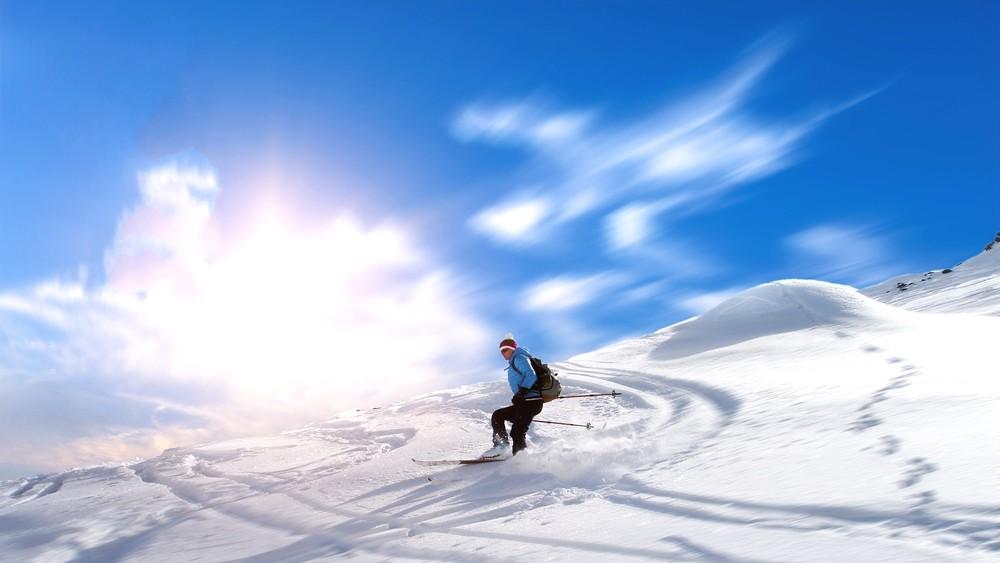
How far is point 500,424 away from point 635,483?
3.56 metres

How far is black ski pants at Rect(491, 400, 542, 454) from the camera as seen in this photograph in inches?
407

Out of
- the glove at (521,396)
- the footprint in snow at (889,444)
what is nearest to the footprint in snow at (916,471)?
the footprint in snow at (889,444)

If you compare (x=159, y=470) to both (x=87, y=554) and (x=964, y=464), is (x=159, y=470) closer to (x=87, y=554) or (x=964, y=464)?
(x=87, y=554)

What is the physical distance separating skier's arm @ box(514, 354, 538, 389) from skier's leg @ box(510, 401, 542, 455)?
335mm

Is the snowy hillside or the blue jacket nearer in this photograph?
the snowy hillside

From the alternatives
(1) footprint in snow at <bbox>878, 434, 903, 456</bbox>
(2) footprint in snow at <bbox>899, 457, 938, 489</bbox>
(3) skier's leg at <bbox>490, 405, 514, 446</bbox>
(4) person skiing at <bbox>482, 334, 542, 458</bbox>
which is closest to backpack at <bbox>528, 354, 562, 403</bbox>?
(4) person skiing at <bbox>482, 334, 542, 458</bbox>

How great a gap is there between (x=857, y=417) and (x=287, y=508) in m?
7.40

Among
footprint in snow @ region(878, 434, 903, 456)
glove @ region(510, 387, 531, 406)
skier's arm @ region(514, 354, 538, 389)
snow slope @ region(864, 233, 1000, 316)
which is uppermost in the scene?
snow slope @ region(864, 233, 1000, 316)

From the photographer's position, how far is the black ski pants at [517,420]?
10.3 meters

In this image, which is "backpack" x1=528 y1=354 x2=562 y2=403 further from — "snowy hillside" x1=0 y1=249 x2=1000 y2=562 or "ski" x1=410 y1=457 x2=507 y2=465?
"ski" x1=410 y1=457 x2=507 y2=465

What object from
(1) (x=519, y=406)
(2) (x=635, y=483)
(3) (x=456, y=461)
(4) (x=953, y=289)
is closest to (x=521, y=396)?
(1) (x=519, y=406)

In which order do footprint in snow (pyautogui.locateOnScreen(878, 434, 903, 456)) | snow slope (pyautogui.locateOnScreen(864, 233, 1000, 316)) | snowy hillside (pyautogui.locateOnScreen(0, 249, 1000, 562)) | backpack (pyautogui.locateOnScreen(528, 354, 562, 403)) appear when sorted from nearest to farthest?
snowy hillside (pyautogui.locateOnScreen(0, 249, 1000, 562)) → footprint in snow (pyautogui.locateOnScreen(878, 434, 903, 456)) → backpack (pyautogui.locateOnScreen(528, 354, 562, 403)) → snow slope (pyautogui.locateOnScreen(864, 233, 1000, 316))

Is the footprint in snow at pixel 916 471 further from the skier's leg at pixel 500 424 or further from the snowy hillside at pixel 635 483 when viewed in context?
the skier's leg at pixel 500 424

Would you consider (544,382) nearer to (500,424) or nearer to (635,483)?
(500,424)
